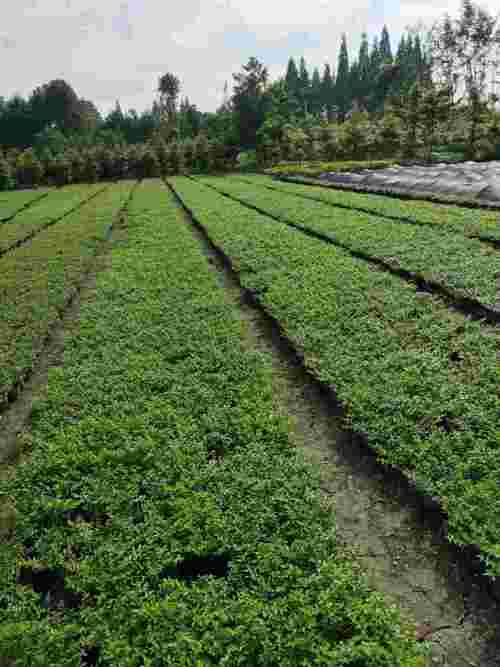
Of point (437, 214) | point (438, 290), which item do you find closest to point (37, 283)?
point (438, 290)

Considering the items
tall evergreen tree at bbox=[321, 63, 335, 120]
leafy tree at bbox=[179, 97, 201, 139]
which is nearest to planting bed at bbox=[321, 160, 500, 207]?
leafy tree at bbox=[179, 97, 201, 139]

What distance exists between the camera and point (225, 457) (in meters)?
5.35

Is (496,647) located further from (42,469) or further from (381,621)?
(42,469)

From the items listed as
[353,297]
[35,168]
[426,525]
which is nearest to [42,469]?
[426,525]

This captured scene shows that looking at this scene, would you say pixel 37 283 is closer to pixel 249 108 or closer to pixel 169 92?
pixel 249 108

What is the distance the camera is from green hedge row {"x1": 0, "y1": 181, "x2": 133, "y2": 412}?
8695 mm

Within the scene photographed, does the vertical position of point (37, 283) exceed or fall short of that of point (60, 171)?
it falls short

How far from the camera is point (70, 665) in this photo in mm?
3412

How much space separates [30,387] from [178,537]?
482cm

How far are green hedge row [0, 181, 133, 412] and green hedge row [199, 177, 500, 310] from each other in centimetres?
784

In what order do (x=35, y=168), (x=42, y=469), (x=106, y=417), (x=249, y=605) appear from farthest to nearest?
(x=35, y=168) < (x=106, y=417) < (x=42, y=469) < (x=249, y=605)

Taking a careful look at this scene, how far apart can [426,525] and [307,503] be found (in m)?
1.14

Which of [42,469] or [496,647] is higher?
[42,469]

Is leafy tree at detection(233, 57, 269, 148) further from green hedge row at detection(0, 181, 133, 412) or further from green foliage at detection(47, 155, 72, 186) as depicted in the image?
green hedge row at detection(0, 181, 133, 412)
